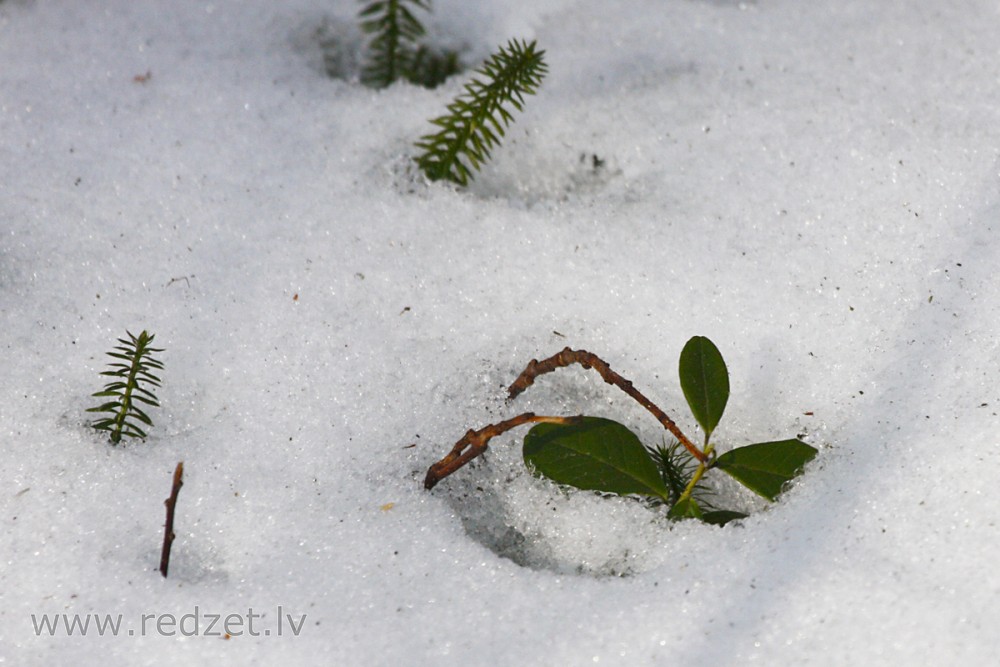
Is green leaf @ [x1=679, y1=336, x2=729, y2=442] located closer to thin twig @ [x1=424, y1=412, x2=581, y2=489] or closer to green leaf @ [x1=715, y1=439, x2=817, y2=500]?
green leaf @ [x1=715, y1=439, x2=817, y2=500]

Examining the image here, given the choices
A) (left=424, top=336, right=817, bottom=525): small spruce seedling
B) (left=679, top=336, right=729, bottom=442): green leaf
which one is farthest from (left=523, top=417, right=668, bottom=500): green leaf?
(left=679, top=336, right=729, bottom=442): green leaf

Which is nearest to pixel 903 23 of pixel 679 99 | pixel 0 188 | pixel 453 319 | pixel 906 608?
pixel 679 99

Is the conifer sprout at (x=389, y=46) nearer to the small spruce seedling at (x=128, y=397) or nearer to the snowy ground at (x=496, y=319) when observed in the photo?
the snowy ground at (x=496, y=319)

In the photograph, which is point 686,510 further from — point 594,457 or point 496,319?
point 496,319

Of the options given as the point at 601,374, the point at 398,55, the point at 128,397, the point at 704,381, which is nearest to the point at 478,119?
the point at 398,55

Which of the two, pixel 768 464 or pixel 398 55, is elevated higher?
pixel 398 55

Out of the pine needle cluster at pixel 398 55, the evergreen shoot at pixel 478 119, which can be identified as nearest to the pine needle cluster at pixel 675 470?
the evergreen shoot at pixel 478 119
